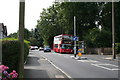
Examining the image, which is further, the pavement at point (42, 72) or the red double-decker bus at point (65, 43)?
the red double-decker bus at point (65, 43)

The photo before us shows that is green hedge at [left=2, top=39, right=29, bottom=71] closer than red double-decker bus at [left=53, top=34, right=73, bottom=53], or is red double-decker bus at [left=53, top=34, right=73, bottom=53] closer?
green hedge at [left=2, top=39, right=29, bottom=71]

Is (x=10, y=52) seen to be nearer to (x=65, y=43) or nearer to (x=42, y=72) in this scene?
A: (x=42, y=72)

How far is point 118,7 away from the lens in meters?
43.7

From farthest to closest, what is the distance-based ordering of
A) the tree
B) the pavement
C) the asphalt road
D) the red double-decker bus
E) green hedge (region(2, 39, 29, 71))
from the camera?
the tree → the red double-decker bus → the asphalt road → the pavement → green hedge (region(2, 39, 29, 71))

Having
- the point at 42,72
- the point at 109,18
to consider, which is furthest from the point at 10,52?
the point at 109,18

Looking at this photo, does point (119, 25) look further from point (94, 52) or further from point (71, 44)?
point (71, 44)

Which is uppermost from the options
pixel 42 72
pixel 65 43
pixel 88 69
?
pixel 65 43

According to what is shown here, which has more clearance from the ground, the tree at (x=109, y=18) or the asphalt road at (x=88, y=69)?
the tree at (x=109, y=18)

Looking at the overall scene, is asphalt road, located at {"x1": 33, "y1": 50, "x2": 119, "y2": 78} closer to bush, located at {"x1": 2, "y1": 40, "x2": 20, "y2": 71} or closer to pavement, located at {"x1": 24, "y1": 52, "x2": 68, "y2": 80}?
pavement, located at {"x1": 24, "y1": 52, "x2": 68, "y2": 80}

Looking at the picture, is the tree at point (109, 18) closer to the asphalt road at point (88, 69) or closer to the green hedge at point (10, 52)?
the asphalt road at point (88, 69)

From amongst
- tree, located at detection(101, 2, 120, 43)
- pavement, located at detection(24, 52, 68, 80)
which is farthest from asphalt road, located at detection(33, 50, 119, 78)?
tree, located at detection(101, 2, 120, 43)

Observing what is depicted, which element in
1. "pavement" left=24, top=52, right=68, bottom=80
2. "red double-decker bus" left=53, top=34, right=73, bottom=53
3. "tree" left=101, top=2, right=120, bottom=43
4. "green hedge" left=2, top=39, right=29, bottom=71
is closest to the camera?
"green hedge" left=2, top=39, right=29, bottom=71

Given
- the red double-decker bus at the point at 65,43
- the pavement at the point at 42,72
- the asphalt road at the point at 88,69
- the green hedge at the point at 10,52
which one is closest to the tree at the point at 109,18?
the red double-decker bus at the point at 65,43

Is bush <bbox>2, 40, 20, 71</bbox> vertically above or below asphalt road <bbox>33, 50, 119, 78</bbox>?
above
